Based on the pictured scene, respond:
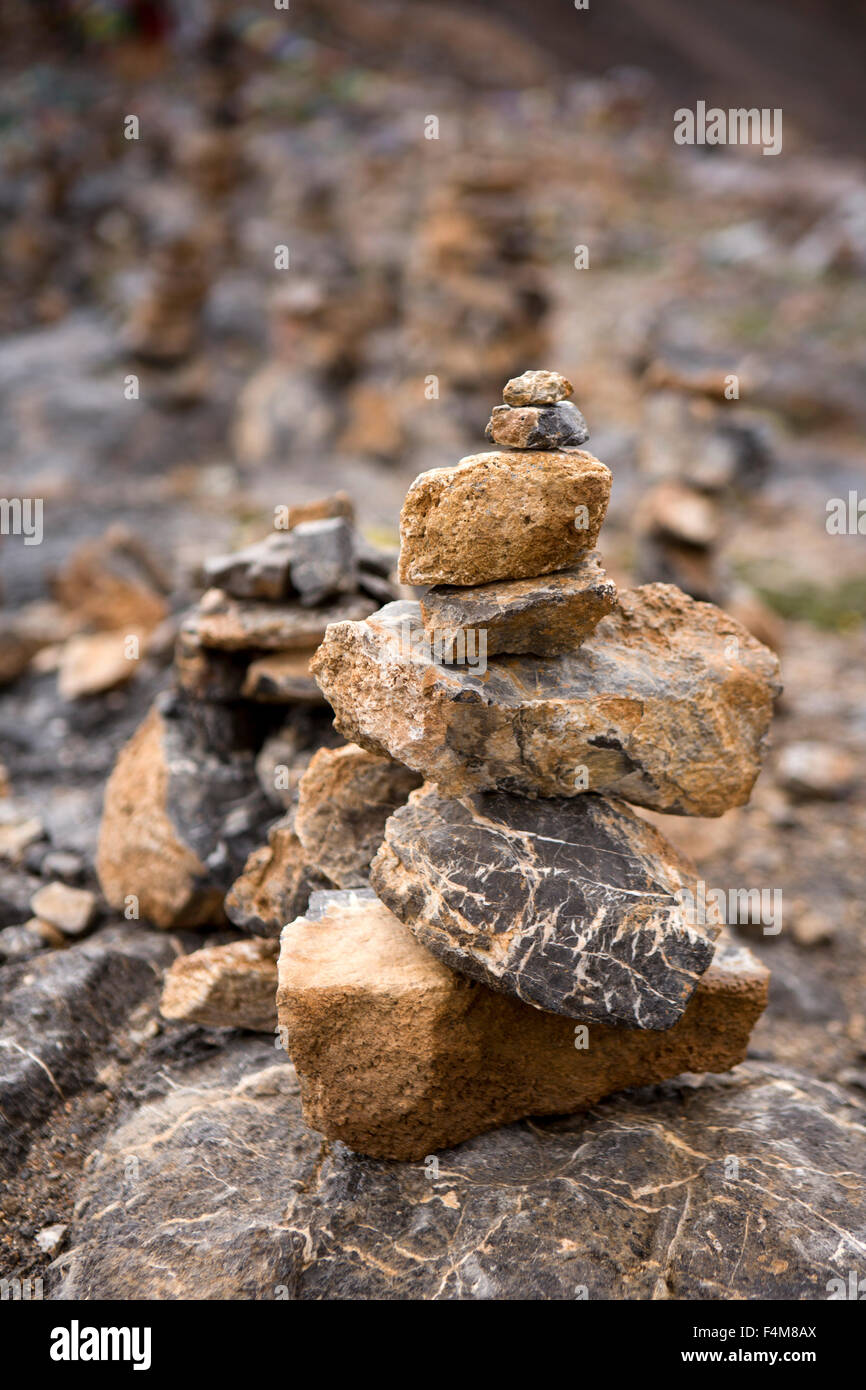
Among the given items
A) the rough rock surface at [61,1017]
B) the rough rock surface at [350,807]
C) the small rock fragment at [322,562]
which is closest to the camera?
the rough rock surface at [61,1017]

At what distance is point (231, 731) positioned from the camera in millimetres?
5738

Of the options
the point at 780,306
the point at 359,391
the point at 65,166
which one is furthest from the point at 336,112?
the point at 359,391

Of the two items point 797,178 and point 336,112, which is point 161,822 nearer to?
point 797,178

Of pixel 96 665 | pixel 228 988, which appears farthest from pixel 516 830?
pixel 96 665

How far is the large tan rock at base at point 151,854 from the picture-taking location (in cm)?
534

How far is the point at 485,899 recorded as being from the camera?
3754mm

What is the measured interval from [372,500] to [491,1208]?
10772mm

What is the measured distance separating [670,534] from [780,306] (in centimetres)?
1292

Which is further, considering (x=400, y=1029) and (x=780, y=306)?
(x=780, y=306)

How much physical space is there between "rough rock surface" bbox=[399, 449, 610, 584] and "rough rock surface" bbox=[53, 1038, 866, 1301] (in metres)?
2.37

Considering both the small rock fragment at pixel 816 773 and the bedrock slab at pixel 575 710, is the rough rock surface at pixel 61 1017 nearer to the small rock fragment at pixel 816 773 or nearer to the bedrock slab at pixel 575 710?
the bedrock slab at pixel 575 710

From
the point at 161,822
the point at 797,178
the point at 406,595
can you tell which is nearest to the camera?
the point at 161,822

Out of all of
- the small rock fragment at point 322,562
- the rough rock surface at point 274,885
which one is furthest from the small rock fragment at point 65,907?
the small rock fragment at point 322,562

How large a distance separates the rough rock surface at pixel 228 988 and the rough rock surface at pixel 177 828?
0.63 metres
